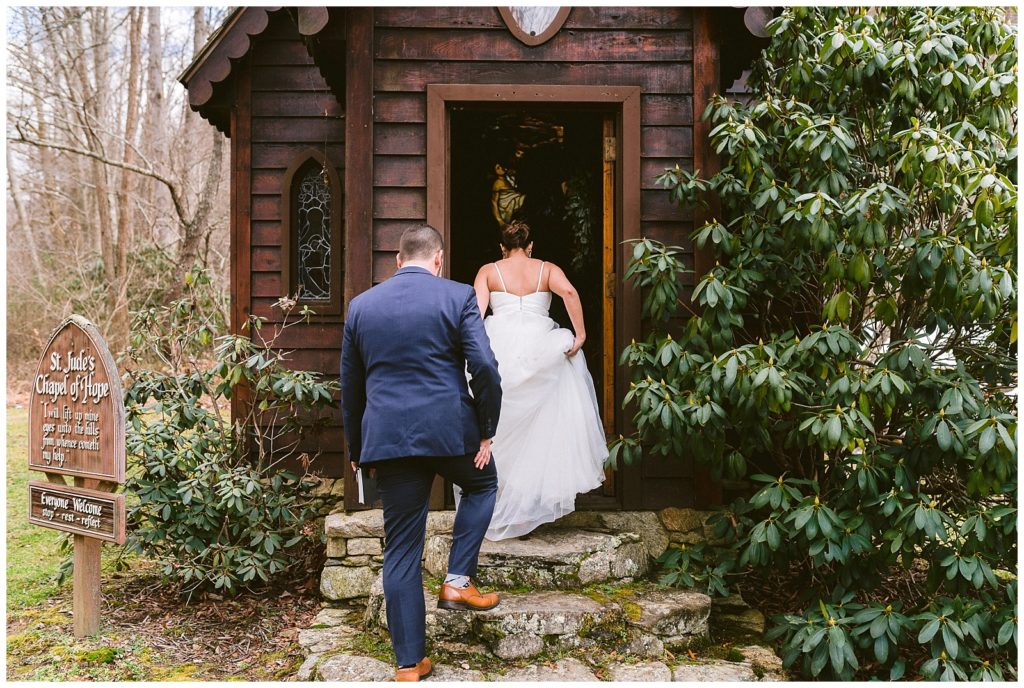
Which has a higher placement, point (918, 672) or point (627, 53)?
point (627, 53)

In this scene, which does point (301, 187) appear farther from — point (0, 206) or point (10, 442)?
point (10, 442)

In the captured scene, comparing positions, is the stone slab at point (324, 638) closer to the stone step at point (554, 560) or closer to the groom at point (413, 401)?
the stone step at point (554, 560)

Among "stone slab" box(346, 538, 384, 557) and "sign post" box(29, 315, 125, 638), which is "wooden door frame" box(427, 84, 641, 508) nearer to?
"stone slab" box(346, 538, 384, 557)

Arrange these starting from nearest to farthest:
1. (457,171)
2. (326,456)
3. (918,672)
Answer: (918,672), (326,456), (457,171)

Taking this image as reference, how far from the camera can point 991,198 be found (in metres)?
3.75

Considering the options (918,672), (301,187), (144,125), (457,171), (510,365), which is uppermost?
(144,125)

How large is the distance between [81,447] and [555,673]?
2.86 metres

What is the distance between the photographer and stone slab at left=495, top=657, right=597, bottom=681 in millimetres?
3666

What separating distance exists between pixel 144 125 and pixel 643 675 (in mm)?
16762

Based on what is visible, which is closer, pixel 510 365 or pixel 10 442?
pixel 510 365

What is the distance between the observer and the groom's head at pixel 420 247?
361cm

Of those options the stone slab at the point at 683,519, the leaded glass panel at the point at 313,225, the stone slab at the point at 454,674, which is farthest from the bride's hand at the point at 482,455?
the leaded glass panel at the point at 313,225

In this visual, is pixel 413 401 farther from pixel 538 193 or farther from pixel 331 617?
pixel 538 193

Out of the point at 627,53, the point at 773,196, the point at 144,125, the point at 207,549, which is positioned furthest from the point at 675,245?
the point at 144,125
